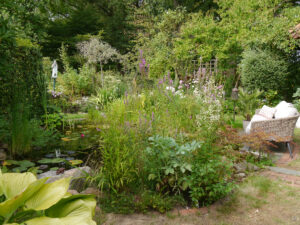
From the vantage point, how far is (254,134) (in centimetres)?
331

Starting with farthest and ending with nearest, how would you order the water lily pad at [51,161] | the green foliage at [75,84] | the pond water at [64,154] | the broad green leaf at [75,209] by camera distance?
the green foliage at [75,84] → the water lily pad at [51,161] → the pond water at [64,154] → the broad green leaf at [75,209]

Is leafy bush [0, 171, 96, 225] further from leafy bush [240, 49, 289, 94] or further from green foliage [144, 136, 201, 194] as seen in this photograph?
leafy bush [240, 49, 289, 94]

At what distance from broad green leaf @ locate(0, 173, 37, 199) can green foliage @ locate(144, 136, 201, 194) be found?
119cm

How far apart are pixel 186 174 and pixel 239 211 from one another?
1.97ft

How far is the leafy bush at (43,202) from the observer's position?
1034 mm

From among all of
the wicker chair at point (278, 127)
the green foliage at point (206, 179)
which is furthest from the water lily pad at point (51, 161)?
the wicker chair at point (278, 127)

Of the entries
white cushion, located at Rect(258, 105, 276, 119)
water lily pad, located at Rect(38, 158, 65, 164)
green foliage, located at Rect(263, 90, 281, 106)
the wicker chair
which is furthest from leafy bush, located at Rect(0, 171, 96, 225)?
green foliage, located at Rect(263, 90, 281, 106)

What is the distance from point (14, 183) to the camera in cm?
114

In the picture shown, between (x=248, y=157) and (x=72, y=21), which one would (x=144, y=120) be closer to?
(x=248, y=157)

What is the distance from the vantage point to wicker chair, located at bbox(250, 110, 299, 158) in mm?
3626

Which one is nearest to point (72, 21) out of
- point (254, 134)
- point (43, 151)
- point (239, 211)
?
point (43, 151)

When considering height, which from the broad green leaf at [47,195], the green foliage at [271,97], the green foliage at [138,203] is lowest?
the green foliage at [138,203]

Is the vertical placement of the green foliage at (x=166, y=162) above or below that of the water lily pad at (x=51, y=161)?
above

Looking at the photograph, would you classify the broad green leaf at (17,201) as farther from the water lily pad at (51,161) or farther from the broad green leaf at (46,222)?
the water lily pad at (51,161)
